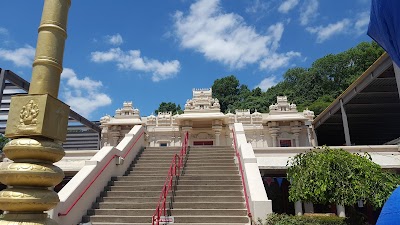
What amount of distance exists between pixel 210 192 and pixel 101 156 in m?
3.85

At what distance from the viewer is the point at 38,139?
8.83 feet

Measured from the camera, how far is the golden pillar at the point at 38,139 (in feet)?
8.13

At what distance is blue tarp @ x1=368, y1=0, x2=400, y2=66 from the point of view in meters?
3.02

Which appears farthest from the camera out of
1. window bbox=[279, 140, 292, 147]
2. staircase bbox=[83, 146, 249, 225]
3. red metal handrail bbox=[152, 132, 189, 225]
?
window bbox=[279, 140, 292, 147]

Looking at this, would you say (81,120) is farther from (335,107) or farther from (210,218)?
(335,107)

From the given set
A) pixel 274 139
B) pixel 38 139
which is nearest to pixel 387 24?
pixel 38 139

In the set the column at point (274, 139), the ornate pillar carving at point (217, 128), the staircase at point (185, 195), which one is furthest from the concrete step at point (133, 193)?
the column at point (274, 139)

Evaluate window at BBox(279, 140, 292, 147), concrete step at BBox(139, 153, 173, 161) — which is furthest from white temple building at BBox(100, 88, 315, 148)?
concrete step at BBox(139, 153, 173, 161)

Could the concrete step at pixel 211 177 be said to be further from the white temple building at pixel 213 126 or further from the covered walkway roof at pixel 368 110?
the white temple building at pixel 213 126

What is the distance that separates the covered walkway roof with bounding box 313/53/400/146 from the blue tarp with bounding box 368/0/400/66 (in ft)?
33.6

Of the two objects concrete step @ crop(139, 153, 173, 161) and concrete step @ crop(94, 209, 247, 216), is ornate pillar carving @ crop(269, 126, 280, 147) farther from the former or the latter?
concrete step @ crop(94, 209, 247, 216)

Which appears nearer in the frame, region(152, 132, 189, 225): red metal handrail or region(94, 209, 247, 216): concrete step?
region(152, 132, 189, 225): red metal handrail

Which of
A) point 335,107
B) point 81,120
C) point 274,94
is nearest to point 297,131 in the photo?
point 335,107

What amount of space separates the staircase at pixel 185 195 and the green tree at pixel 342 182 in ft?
5.75
